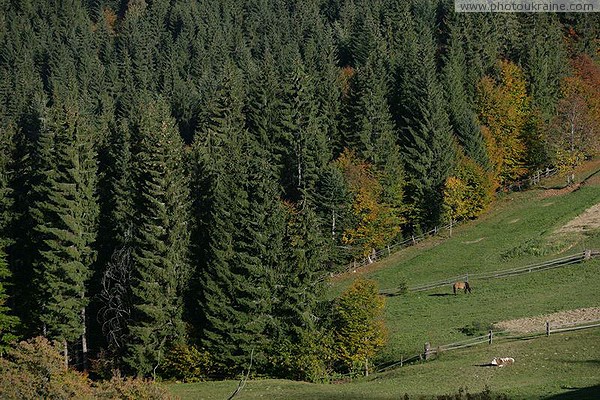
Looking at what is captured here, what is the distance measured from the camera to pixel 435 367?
1718 inches

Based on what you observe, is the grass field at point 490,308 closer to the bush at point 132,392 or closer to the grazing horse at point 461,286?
the grazing horse at point 461,286

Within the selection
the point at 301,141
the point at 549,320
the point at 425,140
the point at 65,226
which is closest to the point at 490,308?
the point at 549,320

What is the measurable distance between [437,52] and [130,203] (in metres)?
58.4

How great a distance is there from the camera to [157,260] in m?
57.0

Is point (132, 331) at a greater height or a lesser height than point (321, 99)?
lesser

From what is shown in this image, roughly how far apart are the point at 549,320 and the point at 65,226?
35.8 m

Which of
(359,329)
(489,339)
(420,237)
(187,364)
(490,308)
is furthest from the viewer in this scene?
(420,237)

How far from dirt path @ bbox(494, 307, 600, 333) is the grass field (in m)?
1.19

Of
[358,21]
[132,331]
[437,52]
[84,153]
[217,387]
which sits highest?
[358,21]

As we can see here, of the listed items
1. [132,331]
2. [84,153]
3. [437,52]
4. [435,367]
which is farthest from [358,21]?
[435,367]

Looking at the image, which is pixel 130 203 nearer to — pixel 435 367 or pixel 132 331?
pixel 132 331

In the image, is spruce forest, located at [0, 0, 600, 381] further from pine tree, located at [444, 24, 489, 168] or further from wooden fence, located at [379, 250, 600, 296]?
wooden fence, located at [379, 250, 600, 296]

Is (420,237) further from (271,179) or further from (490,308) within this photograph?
(490,308)

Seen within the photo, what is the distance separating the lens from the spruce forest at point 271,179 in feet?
183
